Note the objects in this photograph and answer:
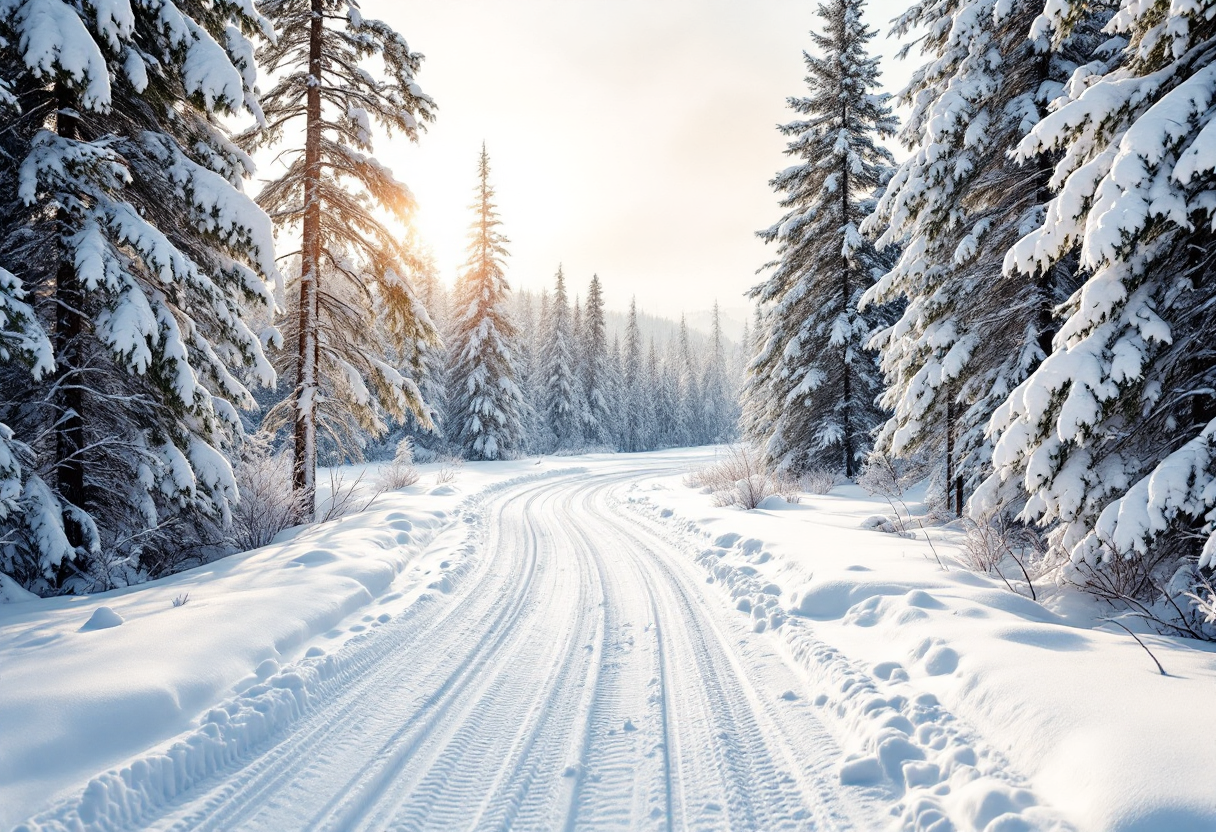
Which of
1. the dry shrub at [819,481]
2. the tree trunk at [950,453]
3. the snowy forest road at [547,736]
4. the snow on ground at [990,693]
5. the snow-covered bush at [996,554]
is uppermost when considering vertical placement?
the tree trunk at [950,453]

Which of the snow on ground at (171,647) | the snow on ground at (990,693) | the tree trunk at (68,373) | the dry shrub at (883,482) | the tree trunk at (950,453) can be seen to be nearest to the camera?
the snow on ground at (990,693)

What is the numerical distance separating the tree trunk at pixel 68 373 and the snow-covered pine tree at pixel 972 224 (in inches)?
440

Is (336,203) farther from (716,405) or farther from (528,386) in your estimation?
(716,405)

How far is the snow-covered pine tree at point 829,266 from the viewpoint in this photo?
1561cm

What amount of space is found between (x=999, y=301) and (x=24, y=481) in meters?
12.9

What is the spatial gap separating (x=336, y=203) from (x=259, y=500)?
5711 millimetres

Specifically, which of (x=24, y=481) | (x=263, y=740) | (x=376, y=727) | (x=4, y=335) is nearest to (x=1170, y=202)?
(x=376, y=727)

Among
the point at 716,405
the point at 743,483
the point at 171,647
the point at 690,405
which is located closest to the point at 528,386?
the point at 690,405

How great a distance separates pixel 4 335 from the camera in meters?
4.89

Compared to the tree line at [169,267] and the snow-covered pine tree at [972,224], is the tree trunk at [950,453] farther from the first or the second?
the tree line at [169,267]

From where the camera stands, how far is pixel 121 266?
6.11 meters

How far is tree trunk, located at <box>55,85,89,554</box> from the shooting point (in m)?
6.36

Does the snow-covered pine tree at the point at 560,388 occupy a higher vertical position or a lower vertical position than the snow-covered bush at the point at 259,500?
higher

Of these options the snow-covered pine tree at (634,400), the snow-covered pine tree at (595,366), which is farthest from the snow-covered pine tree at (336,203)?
the snow-covered pine tree at (634,400)
